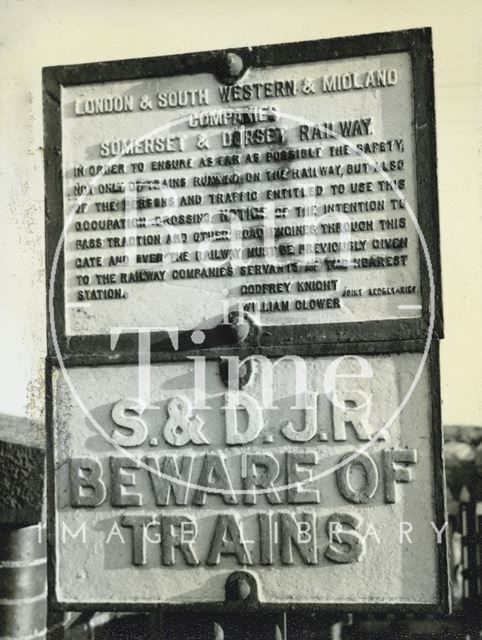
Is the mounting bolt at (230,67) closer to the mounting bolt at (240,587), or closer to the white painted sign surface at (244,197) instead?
the white painted sign surface at (244,197)

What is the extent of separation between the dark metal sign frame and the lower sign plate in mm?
102

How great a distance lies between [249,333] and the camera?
3352mm

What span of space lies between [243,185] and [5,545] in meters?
2.09

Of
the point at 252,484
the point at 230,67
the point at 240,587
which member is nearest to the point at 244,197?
the point at 230,67

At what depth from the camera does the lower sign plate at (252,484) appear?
3242 mm

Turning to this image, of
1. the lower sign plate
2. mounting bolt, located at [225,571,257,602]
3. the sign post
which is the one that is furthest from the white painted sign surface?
mounting bolt, located at [225,571,257,602]

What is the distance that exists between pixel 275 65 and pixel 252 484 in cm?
194

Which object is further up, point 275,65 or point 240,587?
point 275,65

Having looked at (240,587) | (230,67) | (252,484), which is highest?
(230,67)

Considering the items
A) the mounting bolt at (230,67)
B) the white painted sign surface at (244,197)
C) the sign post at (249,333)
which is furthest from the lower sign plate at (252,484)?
the mounting bolt at (230,67)

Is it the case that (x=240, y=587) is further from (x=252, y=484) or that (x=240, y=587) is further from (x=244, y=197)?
(x=244, y=197)

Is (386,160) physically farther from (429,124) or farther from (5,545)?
(5,545)

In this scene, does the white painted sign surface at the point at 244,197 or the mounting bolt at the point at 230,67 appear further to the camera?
the mounting bolt at the point at 230,67

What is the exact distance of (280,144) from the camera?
11.1 ft
